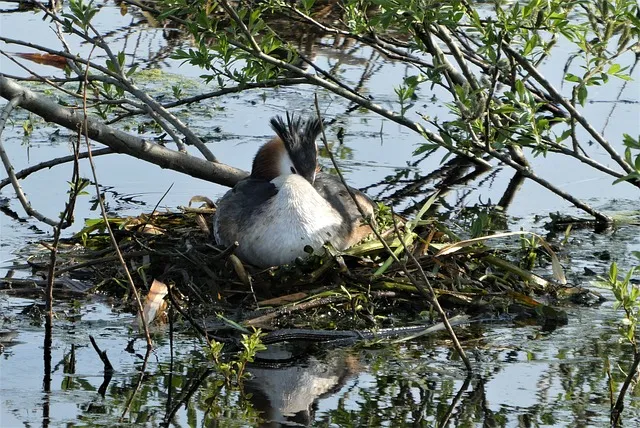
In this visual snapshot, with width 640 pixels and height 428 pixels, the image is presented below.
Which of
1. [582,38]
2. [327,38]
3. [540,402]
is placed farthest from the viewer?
[327,38]

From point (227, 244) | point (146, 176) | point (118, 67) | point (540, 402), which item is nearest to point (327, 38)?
point (146, 176)

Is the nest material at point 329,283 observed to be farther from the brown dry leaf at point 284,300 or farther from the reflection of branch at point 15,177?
the reflection of branch at point 15,177

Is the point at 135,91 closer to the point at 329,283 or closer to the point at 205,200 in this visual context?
the point at 205,200

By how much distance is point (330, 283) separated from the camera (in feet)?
19.8

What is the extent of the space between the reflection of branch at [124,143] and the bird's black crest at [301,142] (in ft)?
2.70

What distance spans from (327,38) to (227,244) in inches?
241

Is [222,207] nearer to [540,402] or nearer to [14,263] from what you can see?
[14,263]

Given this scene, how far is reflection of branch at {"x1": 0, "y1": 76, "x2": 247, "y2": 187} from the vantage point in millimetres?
6824

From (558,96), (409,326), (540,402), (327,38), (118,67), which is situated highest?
(327,38)

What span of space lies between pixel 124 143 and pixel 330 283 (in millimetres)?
1981

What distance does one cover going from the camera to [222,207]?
21.4ft

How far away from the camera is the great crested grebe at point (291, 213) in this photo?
6152mm

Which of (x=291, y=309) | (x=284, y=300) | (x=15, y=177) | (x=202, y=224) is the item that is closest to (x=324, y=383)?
(x=291, y=309)

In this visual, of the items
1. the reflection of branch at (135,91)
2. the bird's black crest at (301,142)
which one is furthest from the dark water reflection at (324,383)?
the reflection of branch at (135,91)
